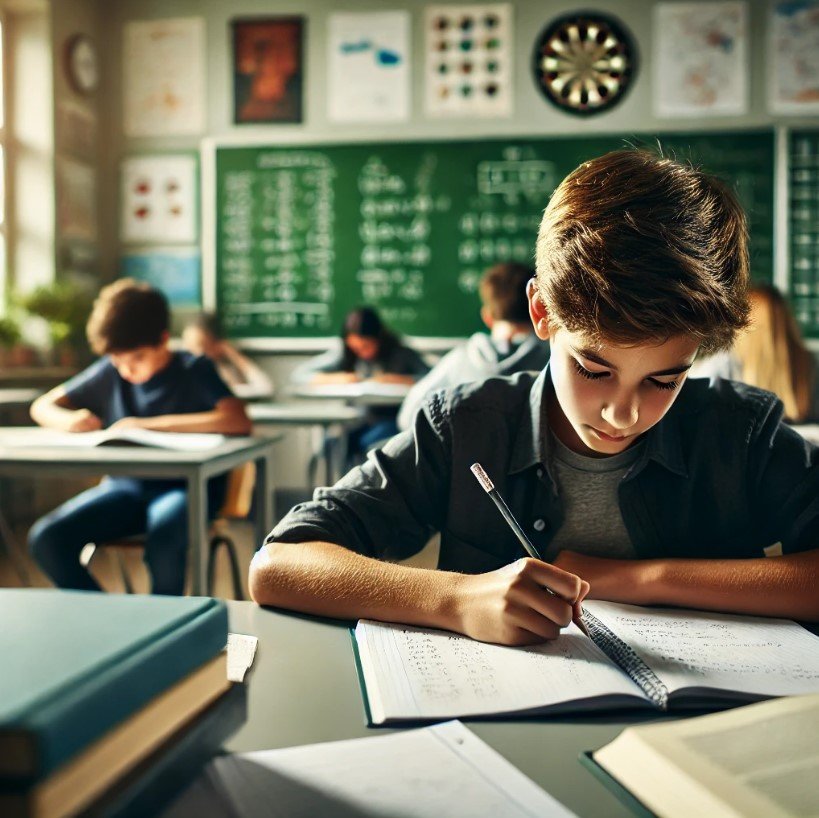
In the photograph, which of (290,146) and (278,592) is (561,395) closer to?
(278,592)

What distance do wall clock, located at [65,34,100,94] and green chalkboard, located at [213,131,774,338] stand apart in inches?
33.7

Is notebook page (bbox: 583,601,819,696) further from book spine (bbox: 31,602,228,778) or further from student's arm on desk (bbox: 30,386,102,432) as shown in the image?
student's arm on desk (bbox: 30,386,102,432)

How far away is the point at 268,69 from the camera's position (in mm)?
5102

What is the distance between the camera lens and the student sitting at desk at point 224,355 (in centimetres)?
501

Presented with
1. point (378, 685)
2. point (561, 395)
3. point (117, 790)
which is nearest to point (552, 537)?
point (561, 395)

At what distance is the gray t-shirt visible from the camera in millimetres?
1142

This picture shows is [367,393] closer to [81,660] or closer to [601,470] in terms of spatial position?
[601,470]

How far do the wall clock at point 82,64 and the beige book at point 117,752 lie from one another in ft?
17.0

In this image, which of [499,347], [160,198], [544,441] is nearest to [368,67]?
[160,198]

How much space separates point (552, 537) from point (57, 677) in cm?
83

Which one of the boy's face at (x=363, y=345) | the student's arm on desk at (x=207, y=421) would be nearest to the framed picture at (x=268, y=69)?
the boy's face at (x=363, y=345)

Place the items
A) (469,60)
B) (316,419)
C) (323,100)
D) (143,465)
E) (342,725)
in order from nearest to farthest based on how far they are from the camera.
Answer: (342,725), (143,465), (316,419), (469,60), (323,100)

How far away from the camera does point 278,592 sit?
0.91 m

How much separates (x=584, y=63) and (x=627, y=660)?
15.6 ft
